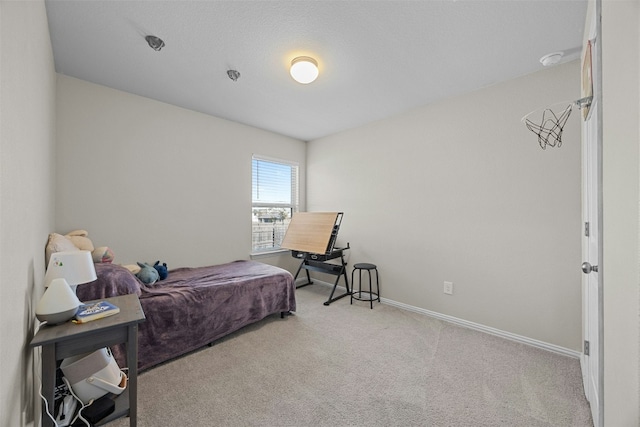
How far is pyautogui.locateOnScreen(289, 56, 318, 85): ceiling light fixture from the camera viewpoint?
7.00 feet

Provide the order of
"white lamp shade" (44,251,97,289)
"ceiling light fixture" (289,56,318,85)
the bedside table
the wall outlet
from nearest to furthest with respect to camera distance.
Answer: the bedside table
"white lamp shade" (44,251,97,289)
"ceiling light fixture" (289,56,318,85)
the wall outlet

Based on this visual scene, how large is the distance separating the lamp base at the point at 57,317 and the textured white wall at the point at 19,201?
0.06 metres

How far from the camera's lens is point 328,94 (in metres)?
2.84

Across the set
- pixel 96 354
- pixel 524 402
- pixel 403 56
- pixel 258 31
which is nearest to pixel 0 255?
pixel 96 354

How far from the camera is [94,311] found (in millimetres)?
1442

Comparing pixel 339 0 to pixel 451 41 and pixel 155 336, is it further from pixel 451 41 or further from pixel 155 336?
pixel 155 336

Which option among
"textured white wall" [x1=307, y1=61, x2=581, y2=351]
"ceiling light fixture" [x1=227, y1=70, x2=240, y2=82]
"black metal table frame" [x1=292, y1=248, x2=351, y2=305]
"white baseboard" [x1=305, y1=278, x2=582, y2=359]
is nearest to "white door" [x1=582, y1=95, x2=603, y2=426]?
"white baseboard" [x1=305, y1=278, x2=582, y2=359]

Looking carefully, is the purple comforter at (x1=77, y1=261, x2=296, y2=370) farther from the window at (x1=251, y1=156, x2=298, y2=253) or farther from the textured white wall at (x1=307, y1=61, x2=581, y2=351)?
the textured white wall at (x1=307, y1=61, x2=581, y2=351)

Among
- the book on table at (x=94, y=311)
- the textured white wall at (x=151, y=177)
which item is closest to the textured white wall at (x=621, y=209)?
the book on table at (x=94, y=311)

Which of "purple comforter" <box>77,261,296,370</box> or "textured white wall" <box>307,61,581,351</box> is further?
"textured white wall" <box>307,61,581,351</box>

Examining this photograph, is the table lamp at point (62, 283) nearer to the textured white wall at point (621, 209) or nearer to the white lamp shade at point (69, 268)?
the white lamp shade at point (69, 268)

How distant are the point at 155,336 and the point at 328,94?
2.81 m

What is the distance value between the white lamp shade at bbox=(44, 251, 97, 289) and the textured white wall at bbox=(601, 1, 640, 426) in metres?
2.21

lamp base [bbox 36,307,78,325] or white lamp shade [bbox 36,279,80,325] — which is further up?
white lamp shade [bbox 36,279,80,325]
